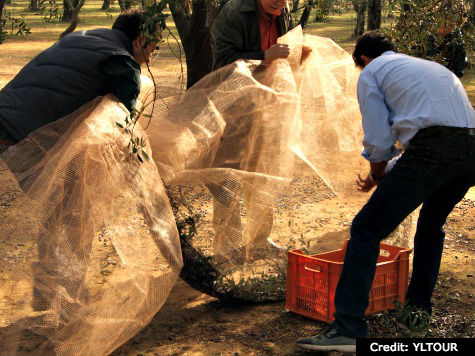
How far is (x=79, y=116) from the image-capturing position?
156 inches

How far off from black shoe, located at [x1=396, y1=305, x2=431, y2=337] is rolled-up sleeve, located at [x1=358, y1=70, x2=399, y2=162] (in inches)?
37.9

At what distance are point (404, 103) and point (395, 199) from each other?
1.53ft

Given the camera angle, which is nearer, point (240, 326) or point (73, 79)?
point (73, 79)

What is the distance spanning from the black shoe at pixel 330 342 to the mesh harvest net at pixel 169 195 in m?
0.74

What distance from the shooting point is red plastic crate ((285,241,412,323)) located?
417 centimetres

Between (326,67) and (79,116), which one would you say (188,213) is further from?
(326,67)

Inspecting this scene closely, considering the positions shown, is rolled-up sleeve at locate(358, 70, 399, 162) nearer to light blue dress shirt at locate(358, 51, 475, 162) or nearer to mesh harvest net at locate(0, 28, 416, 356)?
light blue dress shirt at locate(358, 51, 475, 162)

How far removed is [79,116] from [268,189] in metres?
1.14

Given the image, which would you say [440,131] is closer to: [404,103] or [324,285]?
[404,103]

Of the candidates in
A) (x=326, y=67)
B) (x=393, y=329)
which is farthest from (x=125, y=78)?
(x=393, y=329)

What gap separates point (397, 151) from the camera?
3717mm

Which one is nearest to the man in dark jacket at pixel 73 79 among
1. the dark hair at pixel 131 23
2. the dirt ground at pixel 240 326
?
the dark hair at pixel 131 23

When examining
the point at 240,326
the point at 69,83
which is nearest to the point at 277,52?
the point at 69,83

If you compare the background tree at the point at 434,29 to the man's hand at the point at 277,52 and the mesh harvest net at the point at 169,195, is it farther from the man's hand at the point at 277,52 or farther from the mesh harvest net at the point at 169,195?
the man's hand at the point at 277,52
